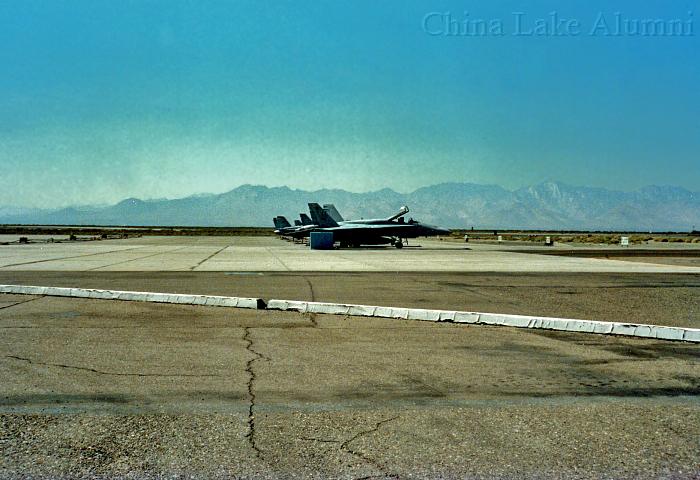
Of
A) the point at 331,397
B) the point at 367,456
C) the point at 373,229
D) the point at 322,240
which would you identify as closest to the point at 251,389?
Answer: the point at 331,397

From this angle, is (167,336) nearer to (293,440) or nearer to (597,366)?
(293,440)

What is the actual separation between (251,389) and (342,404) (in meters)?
1.15

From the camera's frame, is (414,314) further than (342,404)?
Yes

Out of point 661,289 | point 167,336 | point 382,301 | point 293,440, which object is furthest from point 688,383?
point 661,289

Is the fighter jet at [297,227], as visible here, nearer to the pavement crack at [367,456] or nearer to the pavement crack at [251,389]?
the pavement crack at [251,389]

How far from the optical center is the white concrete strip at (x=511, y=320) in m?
10.8

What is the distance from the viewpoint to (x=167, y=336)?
10.5 metres

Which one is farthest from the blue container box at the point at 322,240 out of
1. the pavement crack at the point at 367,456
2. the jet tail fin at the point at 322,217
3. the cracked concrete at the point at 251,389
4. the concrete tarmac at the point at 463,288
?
the pavement crack at the point at 367,456

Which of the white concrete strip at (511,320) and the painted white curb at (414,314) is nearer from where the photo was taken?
the white concrete strip at (511,320)

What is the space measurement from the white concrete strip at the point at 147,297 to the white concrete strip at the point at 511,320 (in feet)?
2.20

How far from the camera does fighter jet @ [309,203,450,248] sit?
185 feet

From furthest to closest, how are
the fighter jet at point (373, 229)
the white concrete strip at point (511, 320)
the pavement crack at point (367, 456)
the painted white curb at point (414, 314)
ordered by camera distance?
the fighter jet at point (373, 229) < the painted white curb at point (414, 314) < the white concrete strip at point (511, 320) < the pavement crack at point (367, 456)

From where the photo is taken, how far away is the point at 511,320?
39.6 ft

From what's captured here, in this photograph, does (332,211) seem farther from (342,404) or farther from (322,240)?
(342,404)
